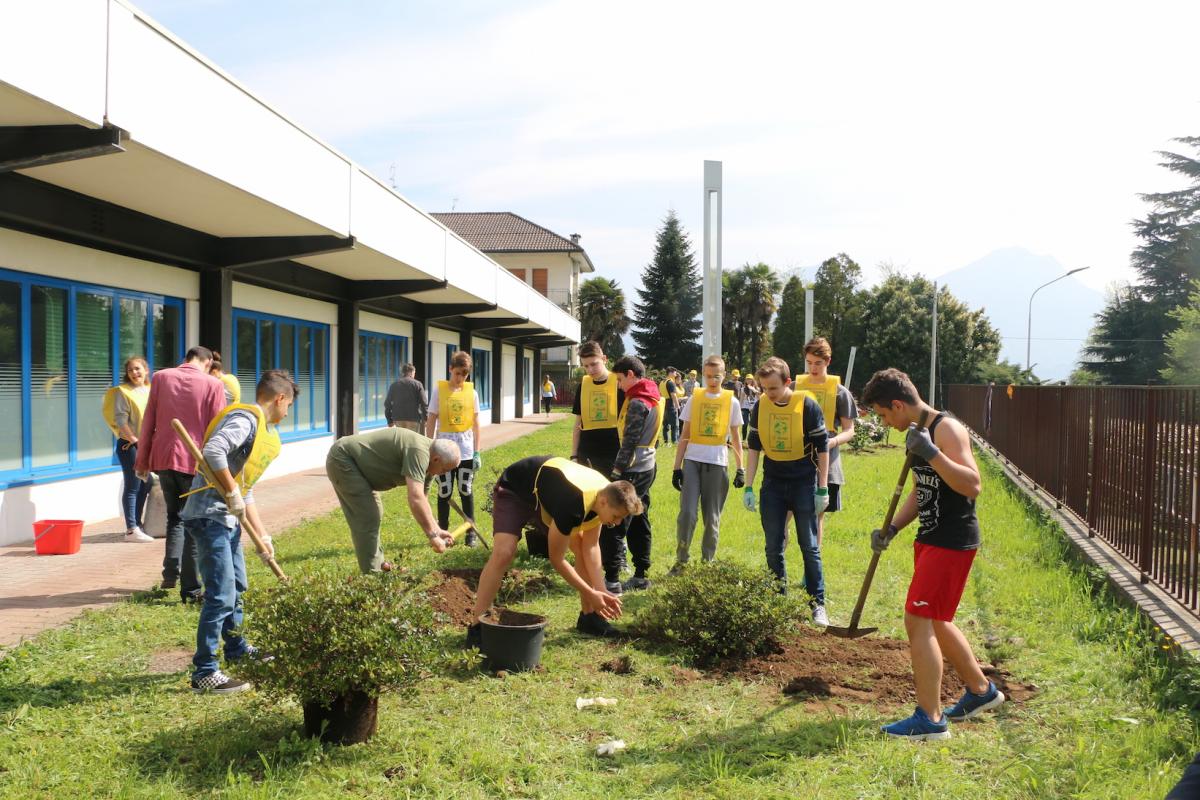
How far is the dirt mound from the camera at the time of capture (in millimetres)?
4840

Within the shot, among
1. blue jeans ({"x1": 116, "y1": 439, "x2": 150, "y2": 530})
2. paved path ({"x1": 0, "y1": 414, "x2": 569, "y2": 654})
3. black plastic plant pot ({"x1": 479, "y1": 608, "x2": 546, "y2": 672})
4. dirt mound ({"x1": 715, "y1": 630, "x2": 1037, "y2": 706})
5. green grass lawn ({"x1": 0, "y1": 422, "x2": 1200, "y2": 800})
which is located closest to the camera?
green grass lawn ({"x1": 0, "y1": 422, "x2": 1200, "y2": 800})

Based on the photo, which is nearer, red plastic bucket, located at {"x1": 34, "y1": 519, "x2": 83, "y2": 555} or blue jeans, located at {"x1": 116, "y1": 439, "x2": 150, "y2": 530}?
red plastic bucket, located at {"x1": 34, "y1": 519, "x2": 83, "y2": 555}

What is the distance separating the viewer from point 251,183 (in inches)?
356

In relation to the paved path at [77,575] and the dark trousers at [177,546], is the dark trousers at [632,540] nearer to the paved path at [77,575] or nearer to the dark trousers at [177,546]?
the dark trousers at [177,546]

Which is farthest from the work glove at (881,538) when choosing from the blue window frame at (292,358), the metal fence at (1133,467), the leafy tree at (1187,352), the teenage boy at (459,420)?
the leafy tree at (1187,352)

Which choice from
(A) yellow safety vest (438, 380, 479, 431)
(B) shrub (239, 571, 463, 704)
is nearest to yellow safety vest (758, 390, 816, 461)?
(B) shrub (239, 571, 463, 704)

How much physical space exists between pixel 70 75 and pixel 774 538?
225 inches

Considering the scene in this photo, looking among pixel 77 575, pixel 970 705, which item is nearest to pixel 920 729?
pixel 970 705

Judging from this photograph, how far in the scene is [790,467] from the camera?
614 centimetres

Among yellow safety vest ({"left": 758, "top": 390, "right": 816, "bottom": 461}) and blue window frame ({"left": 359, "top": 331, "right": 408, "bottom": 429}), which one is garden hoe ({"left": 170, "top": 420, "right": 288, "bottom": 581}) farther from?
blue window frame ({"left": 359, "top": 331, "right": 408, "bottom": 429})

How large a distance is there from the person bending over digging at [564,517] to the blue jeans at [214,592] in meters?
1.32

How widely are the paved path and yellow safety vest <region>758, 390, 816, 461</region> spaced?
Result: 4.46 metres

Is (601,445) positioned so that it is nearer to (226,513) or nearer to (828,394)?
(828,394)

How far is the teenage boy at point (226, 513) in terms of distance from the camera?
4.63 m
